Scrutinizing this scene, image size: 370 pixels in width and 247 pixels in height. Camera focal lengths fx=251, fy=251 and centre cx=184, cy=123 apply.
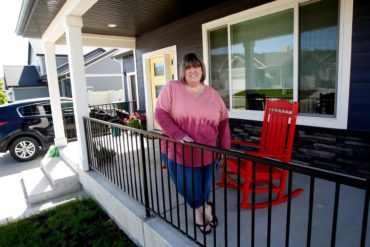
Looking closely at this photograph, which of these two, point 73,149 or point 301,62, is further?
point 73,149

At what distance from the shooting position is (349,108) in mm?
2703

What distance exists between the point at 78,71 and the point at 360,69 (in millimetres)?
3400

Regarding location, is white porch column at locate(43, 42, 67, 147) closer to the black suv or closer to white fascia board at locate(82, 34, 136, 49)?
the black suv

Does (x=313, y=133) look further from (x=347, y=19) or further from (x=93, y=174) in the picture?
(x=93, y=174)

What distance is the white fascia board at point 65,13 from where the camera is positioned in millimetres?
3070

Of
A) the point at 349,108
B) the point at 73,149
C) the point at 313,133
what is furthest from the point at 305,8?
the point at 73,149

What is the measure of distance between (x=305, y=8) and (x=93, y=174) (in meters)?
3.47

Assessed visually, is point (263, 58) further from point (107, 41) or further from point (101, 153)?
point (107, 41)

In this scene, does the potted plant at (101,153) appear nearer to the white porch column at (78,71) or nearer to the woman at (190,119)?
the white porch column at (78,71)

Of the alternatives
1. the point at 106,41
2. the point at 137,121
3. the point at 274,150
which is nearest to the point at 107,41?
the point at 106,41

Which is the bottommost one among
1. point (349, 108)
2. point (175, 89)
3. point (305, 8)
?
point (349, 108)

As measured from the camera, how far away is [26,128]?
5.55 m

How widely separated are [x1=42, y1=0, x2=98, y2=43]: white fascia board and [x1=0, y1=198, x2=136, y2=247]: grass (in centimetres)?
253

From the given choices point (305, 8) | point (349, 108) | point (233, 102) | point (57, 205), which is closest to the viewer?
point (349, 108)
